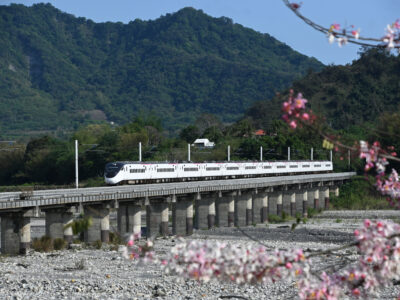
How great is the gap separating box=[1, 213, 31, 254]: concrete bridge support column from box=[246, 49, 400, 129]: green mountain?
117 metres

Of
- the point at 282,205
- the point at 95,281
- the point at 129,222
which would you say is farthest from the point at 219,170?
the point at 95,281

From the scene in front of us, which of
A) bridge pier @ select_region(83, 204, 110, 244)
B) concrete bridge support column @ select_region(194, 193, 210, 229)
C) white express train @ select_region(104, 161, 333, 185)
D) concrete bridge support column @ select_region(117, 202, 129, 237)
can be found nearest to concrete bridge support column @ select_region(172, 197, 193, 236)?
concrete bridge support column @ select_region(117, 202, 129, 237)

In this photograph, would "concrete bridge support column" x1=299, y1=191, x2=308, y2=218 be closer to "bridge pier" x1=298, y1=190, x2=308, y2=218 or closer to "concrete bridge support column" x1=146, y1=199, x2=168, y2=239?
"bridge pier" x1=298, y1=190, x2=308, y2=218

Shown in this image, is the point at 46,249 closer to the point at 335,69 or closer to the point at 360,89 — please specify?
the point at 360,89

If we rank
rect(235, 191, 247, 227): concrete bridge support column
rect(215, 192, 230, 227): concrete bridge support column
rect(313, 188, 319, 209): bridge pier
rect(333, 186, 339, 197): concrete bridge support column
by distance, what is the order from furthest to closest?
rect(333, 186, 339, 197): concrete bridge support column → rect(313, 188, 319, 209): bridge pier → rect(235, 191, 247, 227): concrete bridge support column → rect(215, 192, 230, 227): concrete bridge support column

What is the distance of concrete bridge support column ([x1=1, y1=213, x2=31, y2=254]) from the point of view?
33.7 m

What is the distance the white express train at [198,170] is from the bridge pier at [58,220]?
17.7 meters

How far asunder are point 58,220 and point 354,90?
12972cm

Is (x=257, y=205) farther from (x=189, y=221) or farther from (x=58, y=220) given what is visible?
(x=58, y=220)

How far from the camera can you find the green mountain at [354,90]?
6004 inches

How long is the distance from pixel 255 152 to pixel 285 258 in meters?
97.8

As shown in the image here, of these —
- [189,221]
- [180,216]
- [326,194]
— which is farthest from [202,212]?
[326,194]

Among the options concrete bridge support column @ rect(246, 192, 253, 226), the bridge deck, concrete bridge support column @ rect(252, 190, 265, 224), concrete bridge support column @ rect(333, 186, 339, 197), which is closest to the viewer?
the bridge deck

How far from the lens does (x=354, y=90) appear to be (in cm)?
15938
